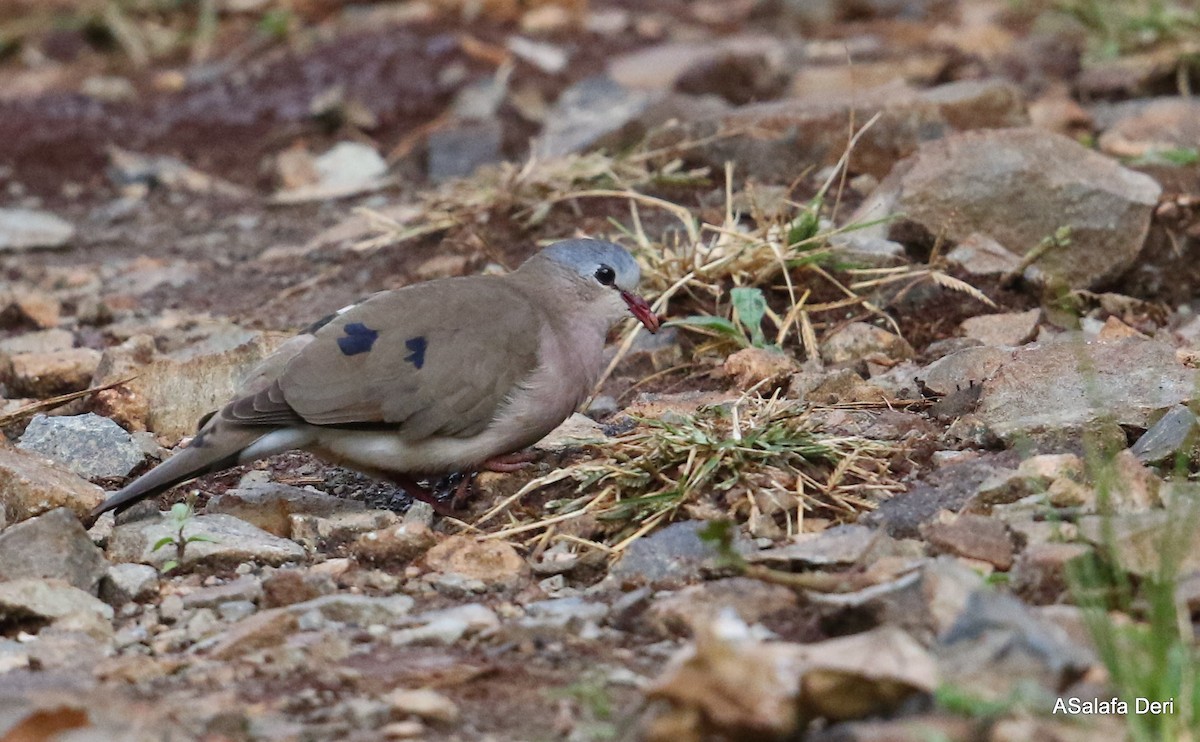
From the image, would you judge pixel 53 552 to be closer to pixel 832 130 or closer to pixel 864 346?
pixel 864 346

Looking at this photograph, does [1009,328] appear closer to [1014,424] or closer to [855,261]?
[855,261]

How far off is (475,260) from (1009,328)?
2.04 meters

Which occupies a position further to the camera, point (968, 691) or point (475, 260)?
point (475, 260)

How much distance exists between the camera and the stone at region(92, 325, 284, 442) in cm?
487

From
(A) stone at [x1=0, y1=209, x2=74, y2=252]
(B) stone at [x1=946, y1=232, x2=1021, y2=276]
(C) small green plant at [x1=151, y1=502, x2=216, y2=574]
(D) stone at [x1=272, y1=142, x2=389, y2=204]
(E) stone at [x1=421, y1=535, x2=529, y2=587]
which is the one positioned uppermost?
(C) small green plant at [x1=151, y1=502, x2=216, y2=574]

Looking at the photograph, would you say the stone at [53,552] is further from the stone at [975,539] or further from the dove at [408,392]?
the stone at [975,539]

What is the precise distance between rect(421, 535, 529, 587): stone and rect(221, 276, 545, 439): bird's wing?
1.47ft

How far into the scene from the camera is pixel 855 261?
541 cm

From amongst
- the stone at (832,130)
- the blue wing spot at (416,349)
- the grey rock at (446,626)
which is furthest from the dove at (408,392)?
the stone at (832,130)

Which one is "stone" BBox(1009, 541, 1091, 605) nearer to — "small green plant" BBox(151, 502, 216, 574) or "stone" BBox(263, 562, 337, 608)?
"stone" BBox(263, 562, 337, 608)

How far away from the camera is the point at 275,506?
13.6 ft

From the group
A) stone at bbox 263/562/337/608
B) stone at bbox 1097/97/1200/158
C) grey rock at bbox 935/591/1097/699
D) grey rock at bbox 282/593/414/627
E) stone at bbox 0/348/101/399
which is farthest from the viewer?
stone at bbox 1097/97/1200/158

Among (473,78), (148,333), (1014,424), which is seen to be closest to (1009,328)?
(1014,424)

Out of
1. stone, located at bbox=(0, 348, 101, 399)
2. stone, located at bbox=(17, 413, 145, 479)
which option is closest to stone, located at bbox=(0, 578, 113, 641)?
stone, located at bbox=(17, 413, 145, 479)
